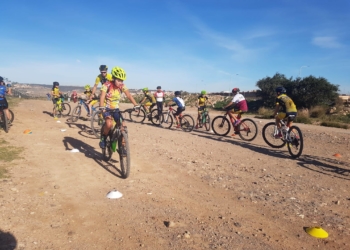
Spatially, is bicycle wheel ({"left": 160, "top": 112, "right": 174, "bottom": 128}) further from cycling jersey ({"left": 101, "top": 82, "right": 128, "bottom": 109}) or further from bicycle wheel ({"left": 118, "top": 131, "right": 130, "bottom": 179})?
bicycle wheel ({"left": 118, "top": 131, "right": 130, "bottom": 179})

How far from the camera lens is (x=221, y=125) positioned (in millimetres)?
11586

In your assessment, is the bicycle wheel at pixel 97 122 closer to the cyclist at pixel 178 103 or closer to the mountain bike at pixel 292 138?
the cyclist at pixel 178 103

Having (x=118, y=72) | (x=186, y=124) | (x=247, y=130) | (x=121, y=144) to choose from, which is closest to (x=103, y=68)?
(x=118, y=72)

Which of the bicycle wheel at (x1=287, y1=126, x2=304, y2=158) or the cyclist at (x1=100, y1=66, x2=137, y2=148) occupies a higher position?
the cyclist at (x1=100, y1=66, x2=137, y2=148)

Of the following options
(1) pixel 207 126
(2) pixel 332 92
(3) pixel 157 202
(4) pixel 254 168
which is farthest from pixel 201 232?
(2) pixel 332 92

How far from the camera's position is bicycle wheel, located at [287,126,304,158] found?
7.67m

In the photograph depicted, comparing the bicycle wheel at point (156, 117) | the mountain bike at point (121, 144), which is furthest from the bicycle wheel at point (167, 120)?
the mountain bike at point (121, 144)

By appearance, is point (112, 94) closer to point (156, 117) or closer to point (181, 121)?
point (181, 121)

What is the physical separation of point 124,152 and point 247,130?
6.57 metres

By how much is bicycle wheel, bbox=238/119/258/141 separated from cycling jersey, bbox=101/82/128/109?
5.98 metres

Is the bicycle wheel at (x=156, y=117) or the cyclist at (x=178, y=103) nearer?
the cyclist at (x=178, y=103)

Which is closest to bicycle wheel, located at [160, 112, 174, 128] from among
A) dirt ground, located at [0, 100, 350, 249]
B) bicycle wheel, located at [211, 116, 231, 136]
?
bicycle wheel, located at [211, 116, 231, 136]

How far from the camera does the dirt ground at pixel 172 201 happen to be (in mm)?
3129

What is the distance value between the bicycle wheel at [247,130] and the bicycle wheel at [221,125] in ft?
2.52
